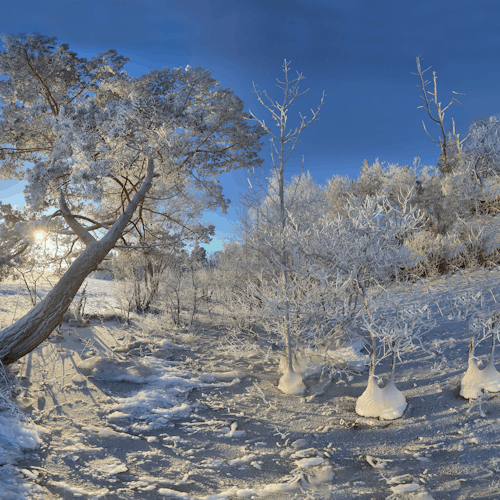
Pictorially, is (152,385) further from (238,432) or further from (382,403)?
(382,403)

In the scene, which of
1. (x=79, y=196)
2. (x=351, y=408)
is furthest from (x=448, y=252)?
(x=79, y=196)

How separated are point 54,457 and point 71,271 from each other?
318cm

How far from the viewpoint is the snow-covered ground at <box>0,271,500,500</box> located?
3.41 m

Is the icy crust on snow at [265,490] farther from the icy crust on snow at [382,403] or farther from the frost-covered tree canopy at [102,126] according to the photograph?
the frost-covered tree canopy at [102,126]

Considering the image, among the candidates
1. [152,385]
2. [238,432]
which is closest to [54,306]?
[152,385]

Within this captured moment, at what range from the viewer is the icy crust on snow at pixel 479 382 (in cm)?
474

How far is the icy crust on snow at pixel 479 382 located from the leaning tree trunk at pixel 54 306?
6.06 meters

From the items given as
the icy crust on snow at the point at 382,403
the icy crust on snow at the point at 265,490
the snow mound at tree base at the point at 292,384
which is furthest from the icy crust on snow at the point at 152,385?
the icy crust on snow at the point at 382,403

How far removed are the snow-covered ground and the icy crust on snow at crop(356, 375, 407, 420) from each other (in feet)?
0.39

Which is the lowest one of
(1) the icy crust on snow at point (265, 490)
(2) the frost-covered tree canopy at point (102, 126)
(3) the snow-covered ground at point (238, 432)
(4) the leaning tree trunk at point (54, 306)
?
(1) the icy crust on snow at point (265, 490)

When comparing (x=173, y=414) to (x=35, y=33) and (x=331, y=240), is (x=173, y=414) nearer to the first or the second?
(x=331, y=240)

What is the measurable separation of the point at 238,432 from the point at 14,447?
98.0 inches

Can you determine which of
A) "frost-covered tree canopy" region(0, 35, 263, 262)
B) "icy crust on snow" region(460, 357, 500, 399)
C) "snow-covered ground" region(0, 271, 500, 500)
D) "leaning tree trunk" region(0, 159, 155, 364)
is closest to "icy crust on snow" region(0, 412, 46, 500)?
"snow-covered ground" region(0, 271, 500, 500)

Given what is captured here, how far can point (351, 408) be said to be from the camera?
17.1 ft
